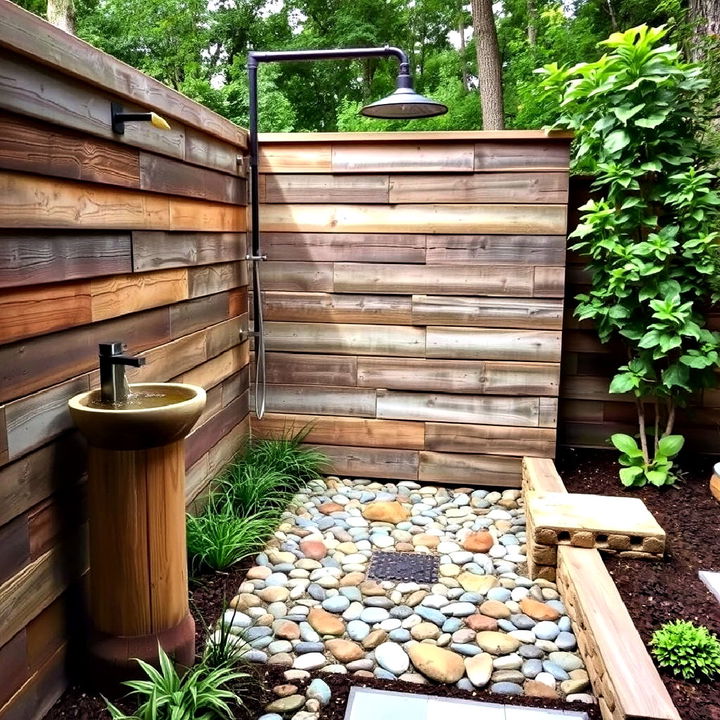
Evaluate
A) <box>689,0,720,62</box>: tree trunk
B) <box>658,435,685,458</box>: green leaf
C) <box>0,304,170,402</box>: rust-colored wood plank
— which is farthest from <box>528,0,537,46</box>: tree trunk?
<box>0,304,170,402</box>: rust-colored wood plank

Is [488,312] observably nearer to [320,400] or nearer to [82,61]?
[320,400]

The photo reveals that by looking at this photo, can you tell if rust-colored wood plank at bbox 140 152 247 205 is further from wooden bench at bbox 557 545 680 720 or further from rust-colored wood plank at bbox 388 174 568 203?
wooden bench at bbox 557 545 680 720

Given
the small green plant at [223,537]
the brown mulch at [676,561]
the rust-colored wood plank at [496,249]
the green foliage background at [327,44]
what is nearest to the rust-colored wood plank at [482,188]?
the rust-colored wood plank at [496,249]

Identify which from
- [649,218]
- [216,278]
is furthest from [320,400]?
[649,218]

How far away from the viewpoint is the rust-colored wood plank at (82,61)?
5.13 ft

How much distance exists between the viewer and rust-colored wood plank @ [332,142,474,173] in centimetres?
343

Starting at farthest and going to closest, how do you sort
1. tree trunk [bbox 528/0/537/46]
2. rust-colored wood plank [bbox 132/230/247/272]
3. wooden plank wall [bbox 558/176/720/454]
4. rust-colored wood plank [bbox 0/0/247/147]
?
1. tree trunk [bbox 528/0/537/46]
2. wooden plank wall [bbox 558/176/720/454]
3. rust-colored wood plank [bbox 132/230/247/272]
4. rust-colored wood plank [bbox 0/0/247/147]

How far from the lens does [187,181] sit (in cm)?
272

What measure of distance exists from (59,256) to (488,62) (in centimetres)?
657

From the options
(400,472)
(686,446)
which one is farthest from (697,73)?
(400,472)

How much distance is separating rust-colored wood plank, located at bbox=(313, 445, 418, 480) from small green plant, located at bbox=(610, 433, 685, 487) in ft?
3.42

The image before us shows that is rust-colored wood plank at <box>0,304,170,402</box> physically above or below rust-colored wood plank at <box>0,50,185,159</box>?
below

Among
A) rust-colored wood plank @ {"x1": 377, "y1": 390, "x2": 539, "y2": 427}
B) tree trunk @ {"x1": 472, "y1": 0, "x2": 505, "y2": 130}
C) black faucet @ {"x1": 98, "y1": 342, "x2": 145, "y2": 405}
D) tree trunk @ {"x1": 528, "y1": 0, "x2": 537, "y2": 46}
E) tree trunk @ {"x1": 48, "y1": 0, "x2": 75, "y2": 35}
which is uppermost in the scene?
tree trunk @ {"x1": 528, "y1": 0, "x2": 537, "y2": 46}

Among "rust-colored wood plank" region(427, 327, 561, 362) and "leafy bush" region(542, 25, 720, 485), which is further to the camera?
"rust-colored wood plank" region(427, 327, 561, 362)
